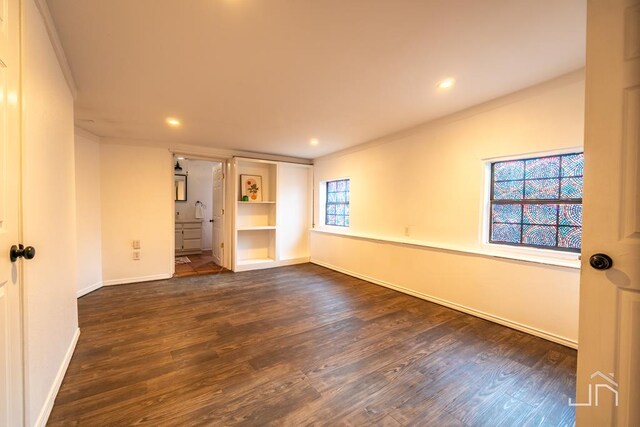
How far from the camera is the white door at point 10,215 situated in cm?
102

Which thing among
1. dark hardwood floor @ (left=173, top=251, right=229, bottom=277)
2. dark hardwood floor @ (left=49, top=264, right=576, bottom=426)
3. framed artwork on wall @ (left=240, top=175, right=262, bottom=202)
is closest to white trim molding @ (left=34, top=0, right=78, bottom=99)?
dark hardwood floor @ (left=49, top=264, right=576, bottom=426)

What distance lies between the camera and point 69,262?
6.77 ft

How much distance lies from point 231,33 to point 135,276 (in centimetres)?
418

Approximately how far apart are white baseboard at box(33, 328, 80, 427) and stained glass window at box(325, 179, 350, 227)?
4.17 meters

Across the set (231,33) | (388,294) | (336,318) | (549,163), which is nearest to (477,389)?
(336,318)

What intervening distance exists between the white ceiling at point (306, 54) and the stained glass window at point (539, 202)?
0.81 m

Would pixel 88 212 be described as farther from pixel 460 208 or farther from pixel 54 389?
pixel 460 208

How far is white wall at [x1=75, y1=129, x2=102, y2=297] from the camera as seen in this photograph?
349cm

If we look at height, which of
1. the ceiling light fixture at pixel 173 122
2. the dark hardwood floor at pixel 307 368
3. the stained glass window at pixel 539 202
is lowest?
the dark hardwood floor at pixel 307 368

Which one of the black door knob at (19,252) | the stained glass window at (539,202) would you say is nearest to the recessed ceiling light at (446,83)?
the stained glass window at (539,202)

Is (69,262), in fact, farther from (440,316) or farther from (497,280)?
(497,280)

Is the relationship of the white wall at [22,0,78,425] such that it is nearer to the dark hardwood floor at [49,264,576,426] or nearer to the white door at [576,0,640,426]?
the dark hardwood floor at [49,264,576,426]

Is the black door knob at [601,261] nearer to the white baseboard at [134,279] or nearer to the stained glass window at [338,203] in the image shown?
the stained glass window at [338,203]

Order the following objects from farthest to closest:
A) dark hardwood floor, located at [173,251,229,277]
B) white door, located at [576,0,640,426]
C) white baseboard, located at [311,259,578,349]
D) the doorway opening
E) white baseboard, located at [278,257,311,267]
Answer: the doorway opening, white baseboard, located at [278,257,311,267], dark hardwood floor, located at [173,251,229,277], white baseboard, located at [311,259,578,349], white door, located at [576,0,640,426]
